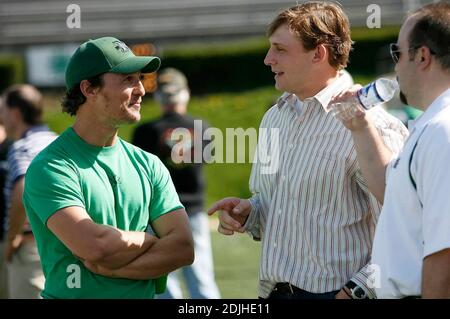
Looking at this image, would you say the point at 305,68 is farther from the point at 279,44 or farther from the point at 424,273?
the point at 424,273

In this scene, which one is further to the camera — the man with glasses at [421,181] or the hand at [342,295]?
the hand at [342,295]

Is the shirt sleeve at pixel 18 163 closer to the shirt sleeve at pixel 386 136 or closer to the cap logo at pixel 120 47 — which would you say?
the cap logo at pixel 120 47

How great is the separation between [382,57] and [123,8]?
8.91 meters

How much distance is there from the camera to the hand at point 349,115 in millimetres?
3697

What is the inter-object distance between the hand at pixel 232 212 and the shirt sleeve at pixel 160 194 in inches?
7.7

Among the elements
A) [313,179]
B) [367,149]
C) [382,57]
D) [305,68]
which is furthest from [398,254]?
[382,57]

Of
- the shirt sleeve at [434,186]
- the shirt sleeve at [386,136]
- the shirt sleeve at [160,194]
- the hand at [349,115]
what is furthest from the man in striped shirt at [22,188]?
the shirt sleeve at [434,186]

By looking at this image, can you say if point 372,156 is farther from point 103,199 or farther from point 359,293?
point 103,199

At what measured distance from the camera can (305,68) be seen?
4.16 meters

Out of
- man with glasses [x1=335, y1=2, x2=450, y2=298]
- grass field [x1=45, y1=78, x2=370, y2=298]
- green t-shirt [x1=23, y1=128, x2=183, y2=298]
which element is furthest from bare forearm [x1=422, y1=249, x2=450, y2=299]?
grass field [x1=45, y1=78, x2=370, y2=298]

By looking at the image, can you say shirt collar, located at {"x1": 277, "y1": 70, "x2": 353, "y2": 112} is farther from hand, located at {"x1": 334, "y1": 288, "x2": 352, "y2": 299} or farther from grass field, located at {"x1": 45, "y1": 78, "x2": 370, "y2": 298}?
grass field, located at {"x1": 45, "y1": 78, "x2": 370, "y2": 298}

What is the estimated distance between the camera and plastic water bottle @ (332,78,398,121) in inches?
144

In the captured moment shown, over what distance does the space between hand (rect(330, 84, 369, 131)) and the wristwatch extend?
69 cm
